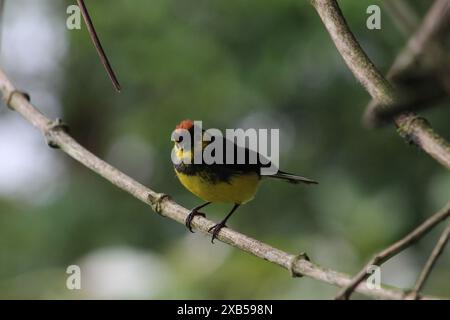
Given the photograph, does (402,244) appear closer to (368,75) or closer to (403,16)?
(403,16)

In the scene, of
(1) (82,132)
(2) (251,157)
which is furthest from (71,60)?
(2) (251,157)

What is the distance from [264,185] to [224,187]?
1.96 metres

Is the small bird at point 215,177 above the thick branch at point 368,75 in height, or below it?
above

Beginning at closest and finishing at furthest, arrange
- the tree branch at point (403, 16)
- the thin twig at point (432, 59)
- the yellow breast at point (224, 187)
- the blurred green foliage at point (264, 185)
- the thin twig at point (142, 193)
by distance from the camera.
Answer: the thin twig at point (432, 59)
the tree branch at point (403, 16)
the thin twig at point (142, 193)
the yellow breast at point (224, 187)
the blurred green foliage at point (264, 185)

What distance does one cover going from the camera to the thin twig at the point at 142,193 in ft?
3.49

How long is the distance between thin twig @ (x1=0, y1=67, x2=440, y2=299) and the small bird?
0.70 metres

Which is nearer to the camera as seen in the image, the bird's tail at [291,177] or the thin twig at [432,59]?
the thin twig at [432,59]

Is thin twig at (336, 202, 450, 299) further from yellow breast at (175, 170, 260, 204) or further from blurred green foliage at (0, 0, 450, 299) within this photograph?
yellow breast at (175, 170, 260, 204)

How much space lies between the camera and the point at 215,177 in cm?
254

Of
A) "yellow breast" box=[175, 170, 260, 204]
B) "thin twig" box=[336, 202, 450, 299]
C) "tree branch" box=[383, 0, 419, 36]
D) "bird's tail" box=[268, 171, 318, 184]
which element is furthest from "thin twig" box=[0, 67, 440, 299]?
"bird's tail" box=[268, 171, 318, 184]

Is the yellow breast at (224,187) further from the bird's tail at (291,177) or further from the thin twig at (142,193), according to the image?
the thin twig at (142,193)

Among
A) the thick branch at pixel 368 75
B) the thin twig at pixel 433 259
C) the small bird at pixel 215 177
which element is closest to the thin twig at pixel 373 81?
the thick branch at pixel 368 75

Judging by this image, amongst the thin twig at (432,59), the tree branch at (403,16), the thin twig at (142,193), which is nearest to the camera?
the thin twig at (432,59)

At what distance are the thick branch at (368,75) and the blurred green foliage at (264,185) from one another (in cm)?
150
